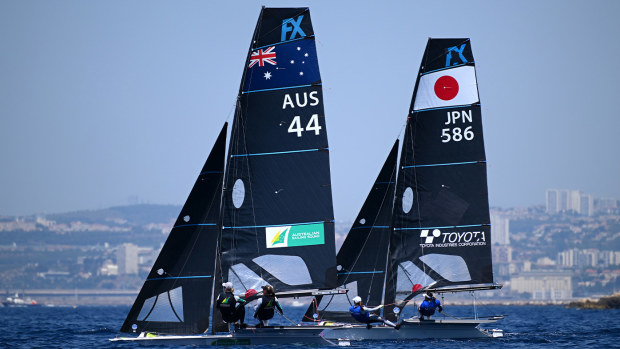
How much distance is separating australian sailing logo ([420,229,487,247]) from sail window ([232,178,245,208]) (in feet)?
23.9

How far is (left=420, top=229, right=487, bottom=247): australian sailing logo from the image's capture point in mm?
33500

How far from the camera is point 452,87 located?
33.2 meters

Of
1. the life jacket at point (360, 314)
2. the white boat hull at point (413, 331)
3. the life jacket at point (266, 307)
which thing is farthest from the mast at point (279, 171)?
the white boat hull at point (413, 331)

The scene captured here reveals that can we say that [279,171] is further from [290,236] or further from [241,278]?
[241,278]

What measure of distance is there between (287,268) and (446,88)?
8.52m

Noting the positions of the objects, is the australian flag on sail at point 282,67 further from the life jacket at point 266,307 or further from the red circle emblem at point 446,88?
the life jacket at point 266,307

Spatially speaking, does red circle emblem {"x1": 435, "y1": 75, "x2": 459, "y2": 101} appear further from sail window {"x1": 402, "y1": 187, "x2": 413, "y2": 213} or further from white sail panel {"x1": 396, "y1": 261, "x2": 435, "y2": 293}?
white sail panel {"x1": 396, "y1": 261, "x2": 435, "y2": 293}

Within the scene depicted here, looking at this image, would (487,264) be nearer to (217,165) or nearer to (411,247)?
(411,247)

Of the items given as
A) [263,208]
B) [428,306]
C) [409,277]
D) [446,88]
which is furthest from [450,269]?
[263,208]

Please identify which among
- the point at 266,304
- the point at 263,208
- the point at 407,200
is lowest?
the point at 266,304

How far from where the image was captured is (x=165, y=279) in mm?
29234

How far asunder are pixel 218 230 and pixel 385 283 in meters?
7.23

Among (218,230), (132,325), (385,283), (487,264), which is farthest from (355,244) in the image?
(132,325)

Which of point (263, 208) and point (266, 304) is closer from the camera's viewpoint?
point (266, 304)
